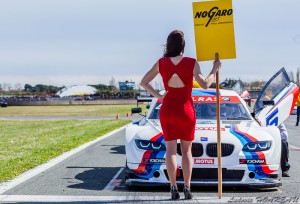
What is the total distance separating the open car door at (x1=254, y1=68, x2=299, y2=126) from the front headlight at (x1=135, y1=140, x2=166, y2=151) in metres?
2.27

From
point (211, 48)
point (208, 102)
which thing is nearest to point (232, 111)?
point (208, 102)

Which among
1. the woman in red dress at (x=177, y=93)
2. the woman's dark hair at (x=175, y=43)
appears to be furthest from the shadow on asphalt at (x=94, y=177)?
the woman's dark hair at (x=175, y=43)

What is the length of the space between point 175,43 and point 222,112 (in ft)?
10.0

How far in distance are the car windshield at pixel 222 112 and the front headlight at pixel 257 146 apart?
133cm

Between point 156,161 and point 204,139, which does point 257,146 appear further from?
point 156,161

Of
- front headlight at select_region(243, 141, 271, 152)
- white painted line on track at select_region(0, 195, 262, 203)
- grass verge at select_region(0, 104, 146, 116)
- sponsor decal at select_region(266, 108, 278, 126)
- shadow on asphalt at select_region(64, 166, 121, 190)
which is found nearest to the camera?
white painted line on track at select_region(0, 195, 262, 203)

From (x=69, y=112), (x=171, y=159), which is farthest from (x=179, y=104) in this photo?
(x=69, y=112)

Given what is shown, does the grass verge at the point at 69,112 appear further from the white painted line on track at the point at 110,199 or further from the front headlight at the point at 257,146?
the white painted line on track at the point at 110,199

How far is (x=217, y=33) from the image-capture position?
6402mm

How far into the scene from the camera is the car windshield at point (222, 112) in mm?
8734

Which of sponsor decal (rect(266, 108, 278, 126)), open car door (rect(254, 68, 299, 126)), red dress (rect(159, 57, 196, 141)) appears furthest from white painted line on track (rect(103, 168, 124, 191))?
sponsor decal (rect(266, 108, 278, 126))

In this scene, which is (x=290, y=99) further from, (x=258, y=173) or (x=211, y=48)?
(x=211, y=48)

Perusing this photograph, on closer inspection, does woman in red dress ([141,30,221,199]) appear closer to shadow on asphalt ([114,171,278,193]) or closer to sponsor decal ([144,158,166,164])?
sponsor decal ([144,158,166,164])

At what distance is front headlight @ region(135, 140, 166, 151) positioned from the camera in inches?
287
